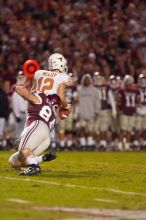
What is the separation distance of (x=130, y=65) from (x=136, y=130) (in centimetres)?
279

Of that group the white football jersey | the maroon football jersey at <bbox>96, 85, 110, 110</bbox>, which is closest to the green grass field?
the white football jersey

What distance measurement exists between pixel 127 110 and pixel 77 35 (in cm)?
408

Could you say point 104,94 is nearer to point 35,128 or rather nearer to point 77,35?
point 77,35

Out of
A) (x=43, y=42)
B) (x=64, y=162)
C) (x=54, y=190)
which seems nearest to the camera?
(x=54, y=190)

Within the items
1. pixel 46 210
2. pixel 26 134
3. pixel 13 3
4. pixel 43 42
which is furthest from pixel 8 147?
pixel 46 210

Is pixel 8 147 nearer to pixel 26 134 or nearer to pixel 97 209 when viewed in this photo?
pixel 26 134

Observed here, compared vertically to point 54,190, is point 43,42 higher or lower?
higher

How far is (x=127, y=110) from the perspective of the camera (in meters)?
18.6

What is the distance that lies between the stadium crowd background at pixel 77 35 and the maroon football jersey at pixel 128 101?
1284mm

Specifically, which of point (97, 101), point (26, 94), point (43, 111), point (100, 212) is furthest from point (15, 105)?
point (100, 212)

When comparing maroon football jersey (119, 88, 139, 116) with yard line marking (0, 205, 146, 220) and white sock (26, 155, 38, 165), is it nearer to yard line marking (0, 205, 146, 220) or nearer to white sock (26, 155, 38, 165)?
white sock (26, 155, 38, 165)

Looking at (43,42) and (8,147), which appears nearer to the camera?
(8,147)

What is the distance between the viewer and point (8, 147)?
58.7 ft

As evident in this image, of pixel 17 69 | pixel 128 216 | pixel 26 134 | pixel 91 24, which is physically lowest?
pixel 128 216
